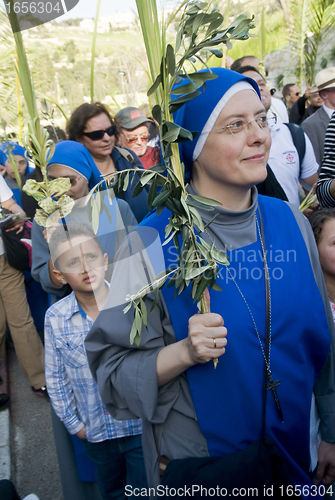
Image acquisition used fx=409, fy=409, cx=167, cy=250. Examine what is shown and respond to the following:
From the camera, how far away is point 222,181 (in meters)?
1.49

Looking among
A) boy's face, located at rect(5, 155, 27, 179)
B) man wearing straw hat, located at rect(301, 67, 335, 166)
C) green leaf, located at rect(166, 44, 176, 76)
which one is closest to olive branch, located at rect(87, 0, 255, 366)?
green leaf, located at rect(166, 44, 176, 76)

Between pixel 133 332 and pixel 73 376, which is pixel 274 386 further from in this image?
pixel 73 376

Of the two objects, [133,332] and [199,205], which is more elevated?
[199,205]

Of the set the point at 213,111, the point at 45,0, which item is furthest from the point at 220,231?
the point at 45,0

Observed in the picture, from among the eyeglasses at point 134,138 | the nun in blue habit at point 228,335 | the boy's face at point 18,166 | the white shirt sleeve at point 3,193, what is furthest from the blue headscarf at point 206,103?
the boy's face at point 18,166

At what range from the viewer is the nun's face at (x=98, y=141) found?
10.5 feet

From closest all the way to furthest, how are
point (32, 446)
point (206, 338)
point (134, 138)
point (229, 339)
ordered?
point (206, 338) → point (229, 339) → point (32, 446) → point (134, 138)

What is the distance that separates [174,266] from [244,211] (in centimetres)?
34

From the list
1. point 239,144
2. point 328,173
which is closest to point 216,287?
point 239,144

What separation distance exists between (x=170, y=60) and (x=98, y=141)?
212 cm

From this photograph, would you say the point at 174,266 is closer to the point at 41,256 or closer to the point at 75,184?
the point at 75,184

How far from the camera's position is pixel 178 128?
118 centimetres

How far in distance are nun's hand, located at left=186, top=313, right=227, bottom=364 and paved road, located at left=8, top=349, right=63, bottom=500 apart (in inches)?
79.4

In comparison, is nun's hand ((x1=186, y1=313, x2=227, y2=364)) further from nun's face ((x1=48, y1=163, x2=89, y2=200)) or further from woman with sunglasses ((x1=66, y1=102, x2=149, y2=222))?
woman with sunglasses ((x1=66, y1=102, x2=149, y2=222))
